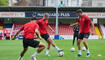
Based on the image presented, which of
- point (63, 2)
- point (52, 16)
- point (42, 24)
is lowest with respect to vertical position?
point (52, 16)

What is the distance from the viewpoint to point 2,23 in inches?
1775

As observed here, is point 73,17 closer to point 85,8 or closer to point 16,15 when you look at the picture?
point 85,8

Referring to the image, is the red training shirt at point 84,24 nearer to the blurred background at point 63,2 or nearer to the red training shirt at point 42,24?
the red training shirt at point 42,24

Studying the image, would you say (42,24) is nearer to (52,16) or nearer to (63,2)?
(52,16)

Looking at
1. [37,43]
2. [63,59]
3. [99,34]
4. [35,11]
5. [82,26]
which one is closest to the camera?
[37,43]

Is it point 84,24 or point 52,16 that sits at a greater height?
point 84,24

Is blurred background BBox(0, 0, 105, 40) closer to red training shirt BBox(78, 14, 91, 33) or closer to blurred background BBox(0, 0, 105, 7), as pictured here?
blurred background BBox(0, 0, 105, 7)

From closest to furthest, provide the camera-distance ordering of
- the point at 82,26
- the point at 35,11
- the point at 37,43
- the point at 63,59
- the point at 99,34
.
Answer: the point at 37,43 < the point at 63,59 < the point at 82,26 < the point at 99,34 < the point at 35,11

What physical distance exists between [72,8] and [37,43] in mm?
36574

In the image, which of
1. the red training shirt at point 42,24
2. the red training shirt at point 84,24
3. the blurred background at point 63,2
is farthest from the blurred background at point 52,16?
the red training shirt at point 84,24

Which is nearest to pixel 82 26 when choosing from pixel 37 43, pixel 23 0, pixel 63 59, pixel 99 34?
pixel 63 59

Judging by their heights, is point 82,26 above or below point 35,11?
above

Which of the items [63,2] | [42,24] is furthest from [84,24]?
[63,2]

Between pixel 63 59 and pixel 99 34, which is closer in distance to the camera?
pixel 63 59
